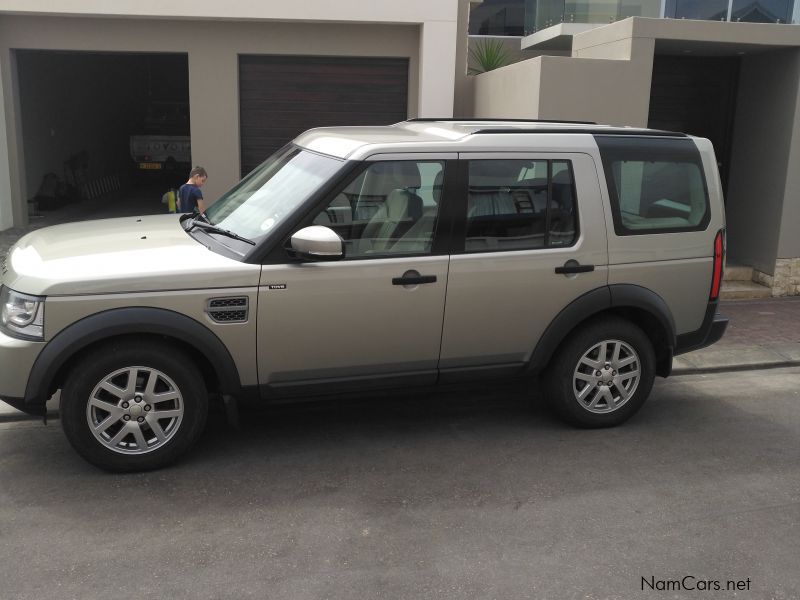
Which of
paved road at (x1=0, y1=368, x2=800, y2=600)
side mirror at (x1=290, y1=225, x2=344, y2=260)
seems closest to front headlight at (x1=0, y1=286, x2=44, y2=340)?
paved road at (x1=0, y1=368, x2=800, y2=600)

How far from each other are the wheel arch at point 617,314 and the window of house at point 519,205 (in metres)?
0.43

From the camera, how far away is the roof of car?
16.9 ft

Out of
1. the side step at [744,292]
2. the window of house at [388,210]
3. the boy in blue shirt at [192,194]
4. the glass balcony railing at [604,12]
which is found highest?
the glass balcony railing at [604,12]

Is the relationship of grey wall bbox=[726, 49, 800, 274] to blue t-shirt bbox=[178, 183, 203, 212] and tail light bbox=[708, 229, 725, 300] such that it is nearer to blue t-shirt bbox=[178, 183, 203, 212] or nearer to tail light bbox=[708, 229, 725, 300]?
tail light bbox=[708, 229, 725, 300]

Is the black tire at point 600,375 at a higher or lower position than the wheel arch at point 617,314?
lower

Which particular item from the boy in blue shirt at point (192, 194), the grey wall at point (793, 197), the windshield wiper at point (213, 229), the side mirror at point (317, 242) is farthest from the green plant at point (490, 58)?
the side mirror at point (317, 242)

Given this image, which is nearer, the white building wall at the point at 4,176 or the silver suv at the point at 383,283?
the silver suv at the point at 383,283

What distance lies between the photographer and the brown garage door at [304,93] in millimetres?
11812

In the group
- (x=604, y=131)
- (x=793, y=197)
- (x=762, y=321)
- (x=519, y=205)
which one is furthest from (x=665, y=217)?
(x=793, y=197)

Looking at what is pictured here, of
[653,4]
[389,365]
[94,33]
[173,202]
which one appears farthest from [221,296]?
[653,4]

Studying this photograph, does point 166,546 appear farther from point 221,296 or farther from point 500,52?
point 500,52

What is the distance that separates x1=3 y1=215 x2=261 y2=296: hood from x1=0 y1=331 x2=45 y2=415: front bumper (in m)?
0.29

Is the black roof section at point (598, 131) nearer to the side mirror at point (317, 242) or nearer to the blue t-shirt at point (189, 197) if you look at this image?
the side mirror at point (317, 242)

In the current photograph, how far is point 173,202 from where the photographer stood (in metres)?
9.27
